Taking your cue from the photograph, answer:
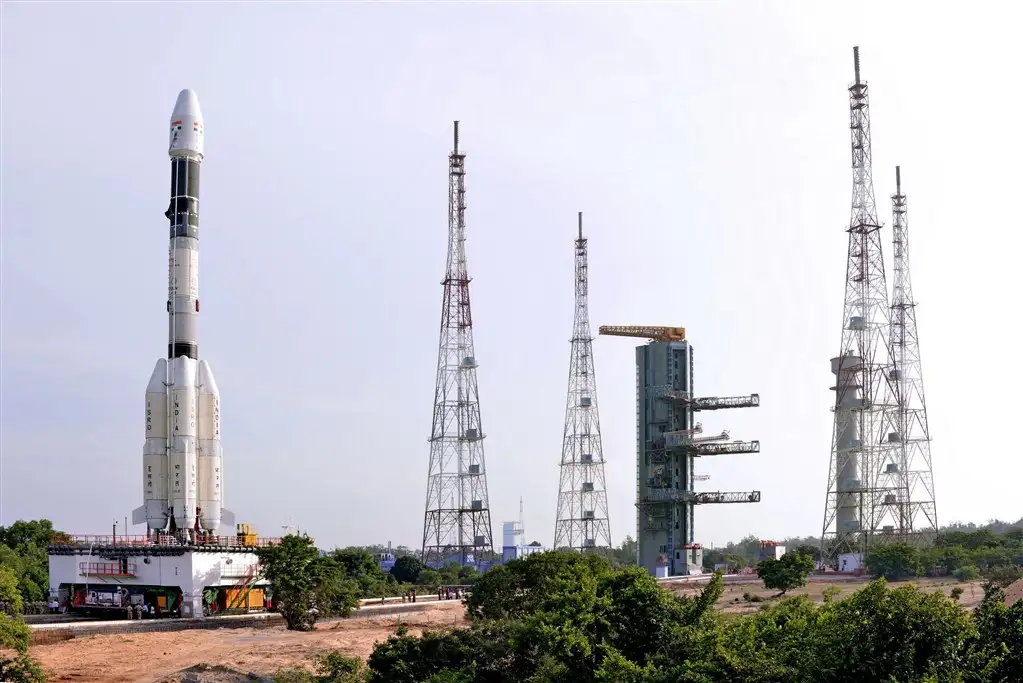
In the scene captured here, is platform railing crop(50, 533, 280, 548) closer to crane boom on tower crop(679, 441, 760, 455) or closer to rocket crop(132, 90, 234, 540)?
rocket crop(132, 90, 234, 540)

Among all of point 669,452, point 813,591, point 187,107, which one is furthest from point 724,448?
point 187,107

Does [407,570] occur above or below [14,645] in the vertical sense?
below

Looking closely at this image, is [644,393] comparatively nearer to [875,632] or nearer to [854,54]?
[854,54]

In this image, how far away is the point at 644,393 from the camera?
310ft

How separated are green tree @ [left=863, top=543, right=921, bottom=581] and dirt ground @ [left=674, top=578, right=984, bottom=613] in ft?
6.18

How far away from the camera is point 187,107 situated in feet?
208

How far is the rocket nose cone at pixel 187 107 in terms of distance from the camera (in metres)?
63.3

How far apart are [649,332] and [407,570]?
2687 centimetres

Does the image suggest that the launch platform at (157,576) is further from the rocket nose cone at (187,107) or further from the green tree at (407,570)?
the green tree at (407,570)

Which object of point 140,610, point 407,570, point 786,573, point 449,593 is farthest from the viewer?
point 407,570

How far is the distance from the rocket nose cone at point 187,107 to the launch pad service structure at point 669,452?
141ft

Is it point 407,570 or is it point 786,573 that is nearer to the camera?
point 786,573

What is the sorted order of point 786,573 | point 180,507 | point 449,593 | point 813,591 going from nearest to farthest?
point 180,507 → point 786,573 → point 813,591 → point 449,593

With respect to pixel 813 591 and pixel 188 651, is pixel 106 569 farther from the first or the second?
pixel 813 591
